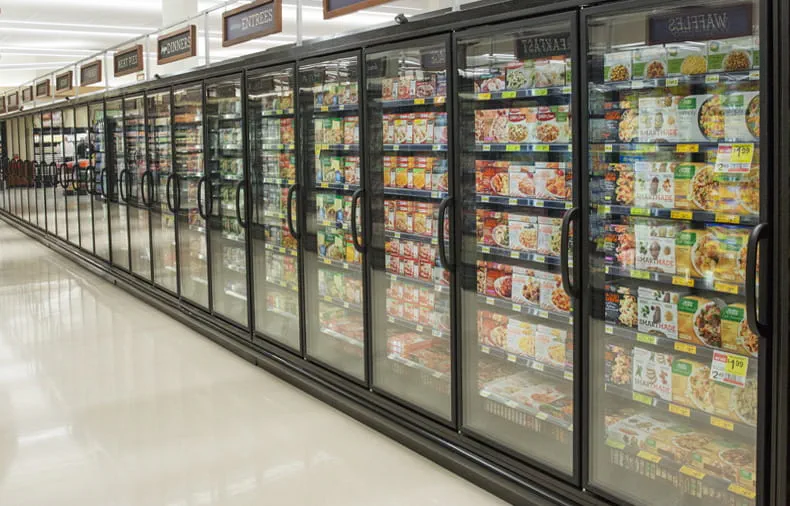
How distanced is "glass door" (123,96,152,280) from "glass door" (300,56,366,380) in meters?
3.78

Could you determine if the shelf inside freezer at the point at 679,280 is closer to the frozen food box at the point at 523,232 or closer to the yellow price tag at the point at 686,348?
the yellow price tag at the point at 686,348

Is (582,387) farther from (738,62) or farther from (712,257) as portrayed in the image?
(738,62)

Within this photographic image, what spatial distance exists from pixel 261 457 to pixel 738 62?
115 inches

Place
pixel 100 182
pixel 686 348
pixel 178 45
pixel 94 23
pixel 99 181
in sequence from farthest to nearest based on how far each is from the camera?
1. pixel 94 23
2. pixel 99 181
3. pixel 100 182
4. pixel 178 45
5. pixel 686 348

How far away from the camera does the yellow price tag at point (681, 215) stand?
9.25 ft

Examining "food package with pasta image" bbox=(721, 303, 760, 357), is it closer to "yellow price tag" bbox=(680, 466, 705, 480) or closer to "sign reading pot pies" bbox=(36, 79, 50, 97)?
"yellow price tag" bbox=(680, 466, 705, 480)

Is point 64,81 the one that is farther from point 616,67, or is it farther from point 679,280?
point 679,280

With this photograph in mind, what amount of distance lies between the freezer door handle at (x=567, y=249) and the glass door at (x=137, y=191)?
6172mm

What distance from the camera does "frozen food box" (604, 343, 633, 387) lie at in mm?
3178

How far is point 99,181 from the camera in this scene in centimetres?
1068

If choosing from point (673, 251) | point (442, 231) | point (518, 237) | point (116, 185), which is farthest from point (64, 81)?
point (673, 251)

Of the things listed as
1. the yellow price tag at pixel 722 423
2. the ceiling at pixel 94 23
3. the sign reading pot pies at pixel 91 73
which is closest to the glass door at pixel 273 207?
the yellow price tag at pixel 722 423

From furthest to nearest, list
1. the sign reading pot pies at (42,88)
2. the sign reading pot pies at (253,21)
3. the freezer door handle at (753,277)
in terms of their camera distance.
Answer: the sign reading pot pies at (42,88), the sign reading pot pies at (253,21), the freezer door handle at (753,277)

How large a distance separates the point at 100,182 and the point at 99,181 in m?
0.22
